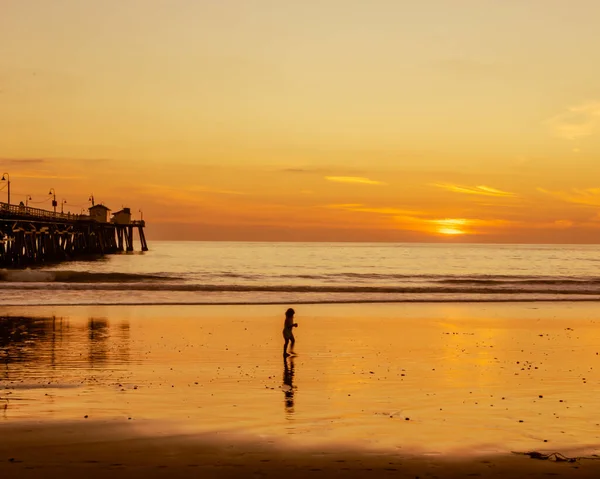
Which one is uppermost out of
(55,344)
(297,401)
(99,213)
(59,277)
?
(99,213)

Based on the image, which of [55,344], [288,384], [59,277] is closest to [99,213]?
[59,277]

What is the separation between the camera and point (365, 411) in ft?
39.7

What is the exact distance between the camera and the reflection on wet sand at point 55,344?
16.3m

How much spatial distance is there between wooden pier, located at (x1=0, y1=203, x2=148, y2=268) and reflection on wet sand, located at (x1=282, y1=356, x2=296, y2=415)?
52.1 metres

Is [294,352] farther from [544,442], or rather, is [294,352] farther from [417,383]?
[544,442]

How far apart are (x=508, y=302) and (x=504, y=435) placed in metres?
28.3

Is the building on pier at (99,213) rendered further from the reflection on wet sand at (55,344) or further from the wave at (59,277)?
the reflection on wet sand at (55,344)

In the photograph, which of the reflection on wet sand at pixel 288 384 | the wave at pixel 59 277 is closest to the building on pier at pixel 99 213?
the wave at pixel 59 277

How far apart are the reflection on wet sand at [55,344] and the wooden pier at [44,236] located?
1642 inches

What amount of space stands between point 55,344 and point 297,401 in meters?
9.68

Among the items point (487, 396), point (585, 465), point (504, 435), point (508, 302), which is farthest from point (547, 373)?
point (508, 302)

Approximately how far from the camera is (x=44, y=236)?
8419cm

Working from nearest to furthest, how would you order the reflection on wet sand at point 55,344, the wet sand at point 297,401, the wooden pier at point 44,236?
the wet sand at point 297,401
the reflection on wet sand at point 55,344
the wooden pier at point 44,236

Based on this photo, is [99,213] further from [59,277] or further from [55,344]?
[55,344]
